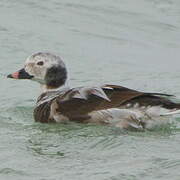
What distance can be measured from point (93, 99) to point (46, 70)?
102 centimetres

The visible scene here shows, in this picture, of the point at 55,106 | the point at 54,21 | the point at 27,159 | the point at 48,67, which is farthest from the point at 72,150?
the point at 54,21

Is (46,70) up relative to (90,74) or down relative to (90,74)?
up

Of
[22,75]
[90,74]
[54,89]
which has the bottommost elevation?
[90,74]

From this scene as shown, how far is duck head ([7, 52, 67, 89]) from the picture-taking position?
29.2ft

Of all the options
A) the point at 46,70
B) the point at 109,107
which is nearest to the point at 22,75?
the point at 46,70

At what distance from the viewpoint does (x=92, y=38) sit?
1218cm

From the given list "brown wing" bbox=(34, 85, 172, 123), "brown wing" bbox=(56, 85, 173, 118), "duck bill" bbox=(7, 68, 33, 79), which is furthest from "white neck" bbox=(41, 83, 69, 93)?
"brown wing" bbox=(56, 85, 173, 118)

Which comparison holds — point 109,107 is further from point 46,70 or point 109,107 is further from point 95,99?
point 46,70

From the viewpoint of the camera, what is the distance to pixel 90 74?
1062 cm

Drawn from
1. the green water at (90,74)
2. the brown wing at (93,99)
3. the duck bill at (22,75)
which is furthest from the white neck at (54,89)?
the brown wing at (93,99)

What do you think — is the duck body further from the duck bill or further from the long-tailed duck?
the duck bill

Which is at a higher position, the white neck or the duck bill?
the duck bill

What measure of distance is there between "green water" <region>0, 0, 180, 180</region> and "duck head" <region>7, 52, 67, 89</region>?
0.38 m

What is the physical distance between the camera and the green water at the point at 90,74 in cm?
681
